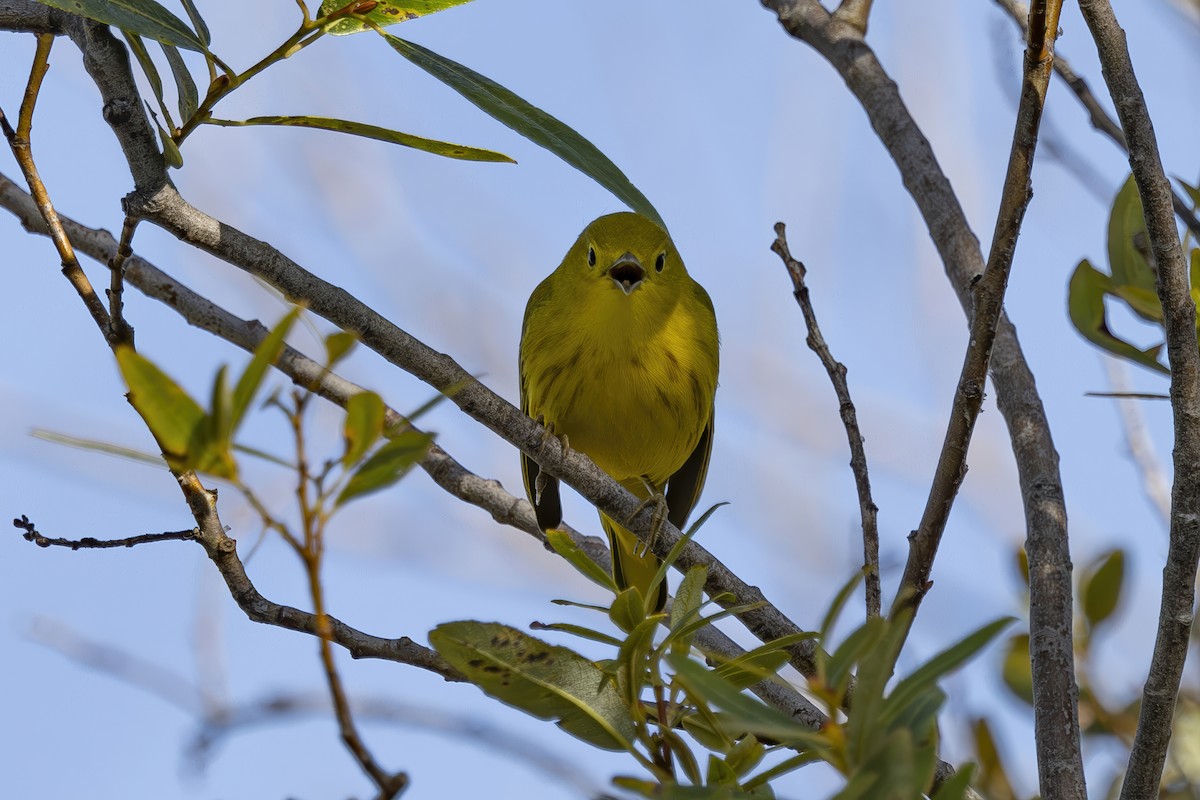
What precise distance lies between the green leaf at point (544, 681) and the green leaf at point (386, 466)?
31 cm

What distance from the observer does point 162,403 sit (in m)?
0.98

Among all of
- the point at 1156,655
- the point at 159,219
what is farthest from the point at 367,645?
the point at 1156,655

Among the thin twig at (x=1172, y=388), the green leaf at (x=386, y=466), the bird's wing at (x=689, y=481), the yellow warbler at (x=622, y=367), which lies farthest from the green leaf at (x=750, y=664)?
the bird's wing at (x=689, y=481)

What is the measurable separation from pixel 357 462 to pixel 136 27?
833 millimetres

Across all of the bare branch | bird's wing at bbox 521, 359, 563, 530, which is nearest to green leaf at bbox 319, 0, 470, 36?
the bare branch

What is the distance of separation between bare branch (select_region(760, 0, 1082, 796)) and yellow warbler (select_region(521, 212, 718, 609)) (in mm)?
936

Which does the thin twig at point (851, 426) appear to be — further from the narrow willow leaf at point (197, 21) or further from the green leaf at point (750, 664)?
the narrow willow leaf at point (197, 21)

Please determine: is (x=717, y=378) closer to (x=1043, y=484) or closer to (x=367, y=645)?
(x=1043, y=484)

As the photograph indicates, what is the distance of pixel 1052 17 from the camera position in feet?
6.08

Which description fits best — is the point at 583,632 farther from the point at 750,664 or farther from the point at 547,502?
the point at 547,502

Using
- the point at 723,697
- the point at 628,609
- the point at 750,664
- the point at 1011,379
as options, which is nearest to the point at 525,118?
the point at 628,609

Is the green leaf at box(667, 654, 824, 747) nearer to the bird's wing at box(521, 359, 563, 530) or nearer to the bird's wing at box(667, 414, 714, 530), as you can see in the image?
the bird's wing at box(521, 359, 563, 530)

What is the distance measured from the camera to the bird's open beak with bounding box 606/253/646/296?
4102 millimetres

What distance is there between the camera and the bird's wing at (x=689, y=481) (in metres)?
4.53
